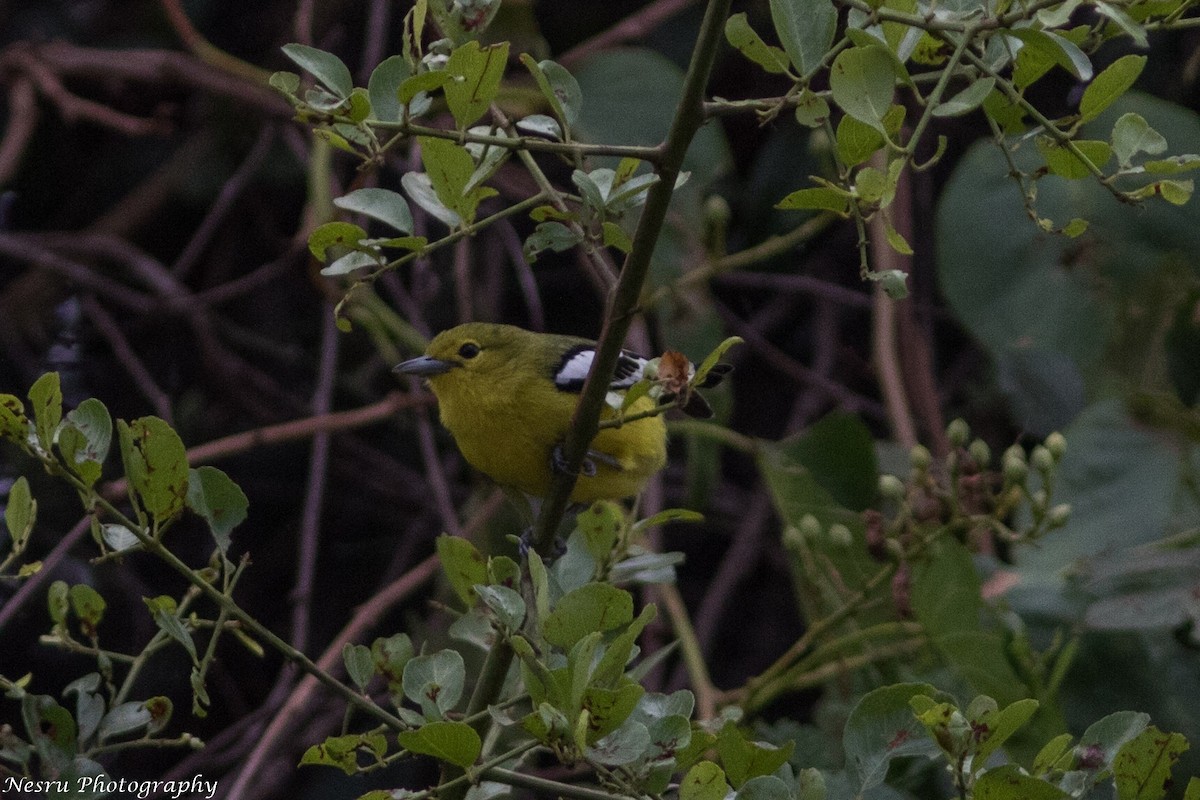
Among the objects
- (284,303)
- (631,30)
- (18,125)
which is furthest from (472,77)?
(284,303)

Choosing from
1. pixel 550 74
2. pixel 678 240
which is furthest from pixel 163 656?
pixel 550 74

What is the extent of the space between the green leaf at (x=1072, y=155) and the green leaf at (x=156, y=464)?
1056 millimetres

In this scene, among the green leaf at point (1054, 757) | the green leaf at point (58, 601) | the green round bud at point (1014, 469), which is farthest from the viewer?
the green round bud at point (1014, 469)

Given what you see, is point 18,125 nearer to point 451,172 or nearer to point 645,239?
point 451,172

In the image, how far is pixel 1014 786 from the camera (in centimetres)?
143

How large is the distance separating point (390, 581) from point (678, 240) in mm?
1362

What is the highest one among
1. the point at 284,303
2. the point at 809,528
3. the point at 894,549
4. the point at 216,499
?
the point at 216,499

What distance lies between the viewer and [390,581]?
13.3ft

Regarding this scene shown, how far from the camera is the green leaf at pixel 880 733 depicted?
1.64 m

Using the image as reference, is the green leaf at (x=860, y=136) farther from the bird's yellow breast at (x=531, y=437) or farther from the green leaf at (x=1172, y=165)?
the bird's yellow breast at (x=531, y=437)

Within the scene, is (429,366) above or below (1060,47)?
below

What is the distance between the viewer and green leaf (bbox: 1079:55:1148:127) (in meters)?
1.46

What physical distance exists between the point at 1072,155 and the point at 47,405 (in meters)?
1.22

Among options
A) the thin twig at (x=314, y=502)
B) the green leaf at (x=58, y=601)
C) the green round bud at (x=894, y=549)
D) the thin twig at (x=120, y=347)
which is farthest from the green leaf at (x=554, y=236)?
the thin twig at (x=120, y=347)
